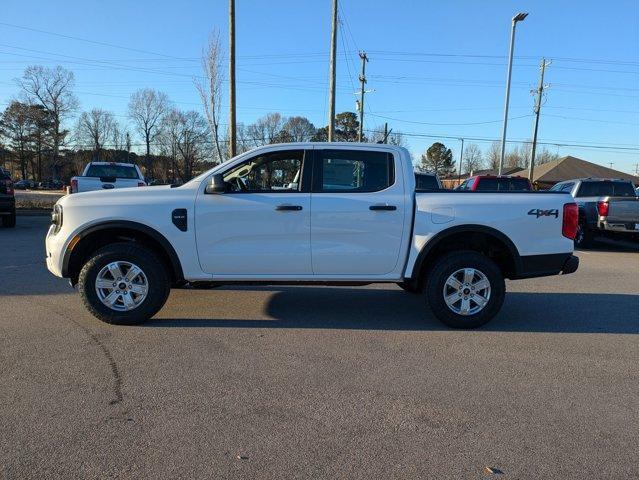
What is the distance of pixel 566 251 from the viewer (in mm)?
5328

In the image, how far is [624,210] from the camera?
11.7 metres

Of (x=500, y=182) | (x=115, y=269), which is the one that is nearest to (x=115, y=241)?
(x=115, y=269)

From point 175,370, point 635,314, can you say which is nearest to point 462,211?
point 635,314

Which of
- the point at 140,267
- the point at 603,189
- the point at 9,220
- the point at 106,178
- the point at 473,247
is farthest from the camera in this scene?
the point at 9,220

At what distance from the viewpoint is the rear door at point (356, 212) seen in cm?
512

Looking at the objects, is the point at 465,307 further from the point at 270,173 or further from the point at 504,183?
the point at 504,183

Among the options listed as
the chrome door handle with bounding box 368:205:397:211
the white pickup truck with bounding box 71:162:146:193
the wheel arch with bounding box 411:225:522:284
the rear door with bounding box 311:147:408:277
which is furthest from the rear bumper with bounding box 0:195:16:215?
the wheel arch with bounding box 411:225:522:284

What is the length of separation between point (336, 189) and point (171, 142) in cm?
8601

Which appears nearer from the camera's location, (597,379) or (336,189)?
(597,379)

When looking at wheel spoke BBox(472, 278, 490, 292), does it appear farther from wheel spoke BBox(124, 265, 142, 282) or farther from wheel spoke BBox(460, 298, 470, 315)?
wheel spoke BBox(124, 265, 142, 282)

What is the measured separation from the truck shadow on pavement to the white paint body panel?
1.76 ft

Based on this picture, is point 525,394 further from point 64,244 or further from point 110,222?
point 64,244

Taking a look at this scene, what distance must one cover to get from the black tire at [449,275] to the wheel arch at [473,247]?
0.19 meters

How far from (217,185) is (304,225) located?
961mm
